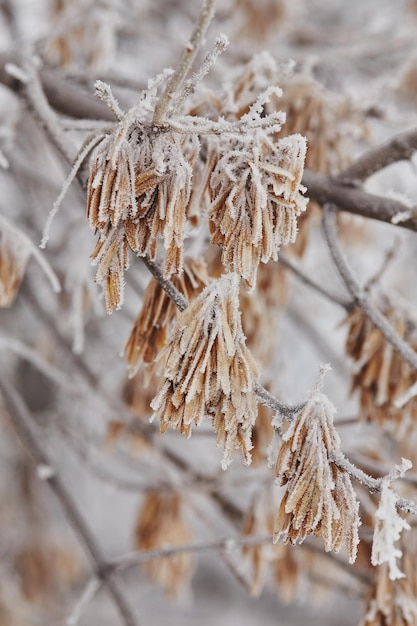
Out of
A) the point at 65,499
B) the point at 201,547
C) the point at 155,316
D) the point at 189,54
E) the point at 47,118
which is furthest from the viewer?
the point at 65,499

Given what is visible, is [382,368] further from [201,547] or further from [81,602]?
[81,602]

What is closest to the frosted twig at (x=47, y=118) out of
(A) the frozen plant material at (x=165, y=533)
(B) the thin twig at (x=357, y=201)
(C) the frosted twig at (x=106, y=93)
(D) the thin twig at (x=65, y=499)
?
(C) the frosted twig at (x=106, y=93)

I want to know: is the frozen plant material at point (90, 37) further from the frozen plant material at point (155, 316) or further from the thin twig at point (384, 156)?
the frozen plant material at point (155, 316)

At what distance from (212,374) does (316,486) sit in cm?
20

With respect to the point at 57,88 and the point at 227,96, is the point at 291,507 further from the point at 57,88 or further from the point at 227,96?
the point at 57,88

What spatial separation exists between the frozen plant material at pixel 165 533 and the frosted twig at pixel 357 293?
127cm

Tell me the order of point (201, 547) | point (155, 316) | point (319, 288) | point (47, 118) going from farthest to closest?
point (201, 547)
point (319, 288)
point (47, 118)
point (155, 316)

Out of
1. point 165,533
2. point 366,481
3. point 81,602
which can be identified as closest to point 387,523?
point 366,481

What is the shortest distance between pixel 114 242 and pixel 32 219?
80.3 inches

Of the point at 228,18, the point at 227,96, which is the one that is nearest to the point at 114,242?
the point at 227,96

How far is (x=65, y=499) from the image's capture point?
2.13 m

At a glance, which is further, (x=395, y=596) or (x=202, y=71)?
(x=395, y=596)

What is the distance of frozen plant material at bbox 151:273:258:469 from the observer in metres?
0.95

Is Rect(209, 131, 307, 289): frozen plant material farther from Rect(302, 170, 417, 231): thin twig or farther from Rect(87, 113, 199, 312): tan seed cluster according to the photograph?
Rect(302, 170, 417, 231): thin twig
